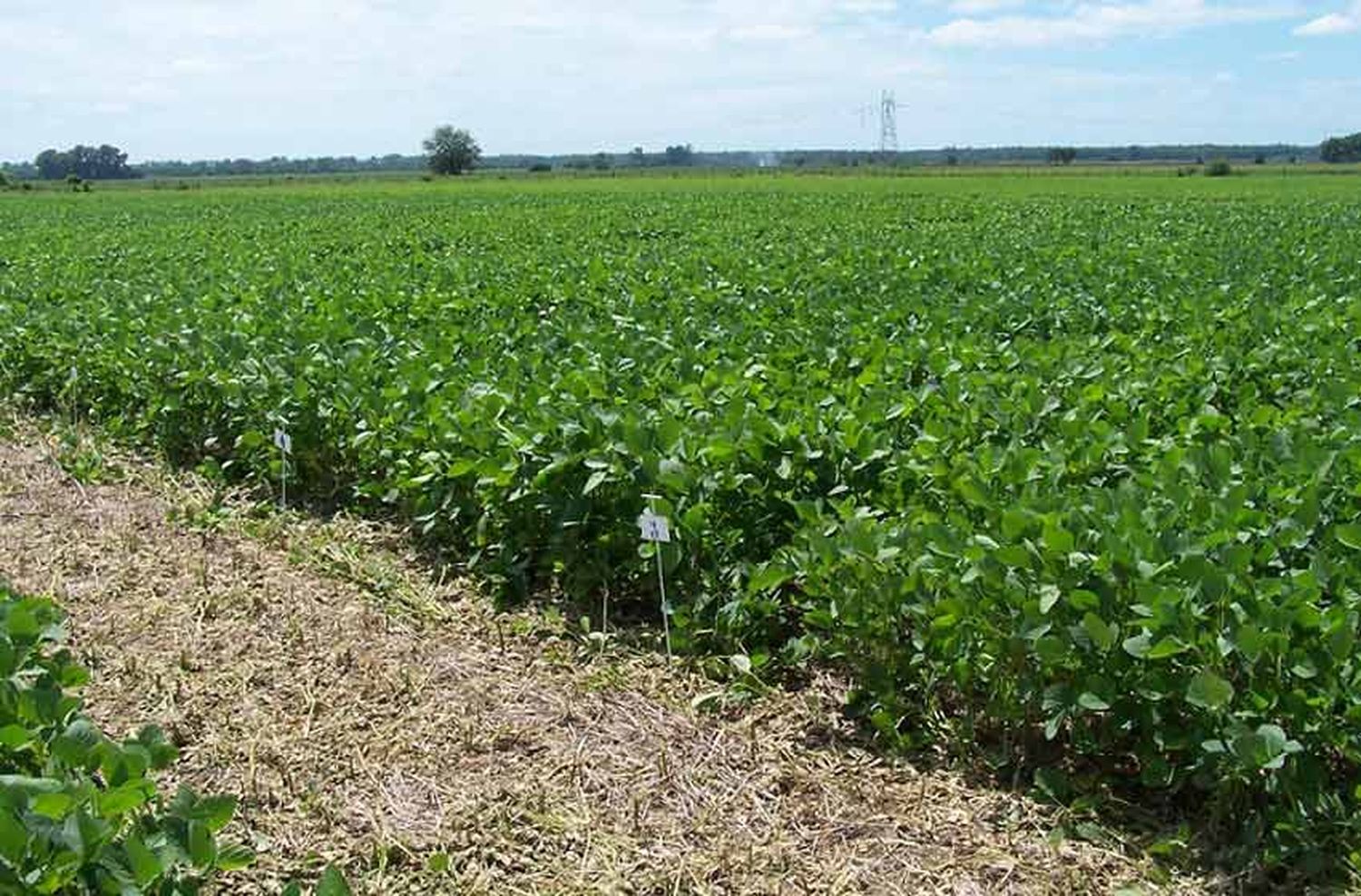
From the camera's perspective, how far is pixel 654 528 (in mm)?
4203

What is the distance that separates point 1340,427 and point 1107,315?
4.05 m

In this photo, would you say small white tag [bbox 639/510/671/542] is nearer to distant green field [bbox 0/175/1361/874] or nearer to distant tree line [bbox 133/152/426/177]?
distant green field [bbox 0/175/1361/874]

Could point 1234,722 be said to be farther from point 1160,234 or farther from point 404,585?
point 1160,234

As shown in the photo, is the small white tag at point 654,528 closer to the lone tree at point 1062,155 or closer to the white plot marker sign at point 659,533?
the white plot marker sign at point 659,533

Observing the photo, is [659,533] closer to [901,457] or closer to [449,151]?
[901,457]

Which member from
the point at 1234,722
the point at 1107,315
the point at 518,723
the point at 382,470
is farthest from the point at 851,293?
the point at 1234,722

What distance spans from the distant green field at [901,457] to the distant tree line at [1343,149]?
102341mm

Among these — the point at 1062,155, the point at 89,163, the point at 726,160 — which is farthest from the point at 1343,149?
the point at 89,163

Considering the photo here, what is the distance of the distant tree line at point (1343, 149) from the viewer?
99000mm

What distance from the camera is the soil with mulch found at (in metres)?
3.09

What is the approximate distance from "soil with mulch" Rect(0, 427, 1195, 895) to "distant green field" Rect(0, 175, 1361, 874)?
0.28m

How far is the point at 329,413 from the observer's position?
6.23 metres

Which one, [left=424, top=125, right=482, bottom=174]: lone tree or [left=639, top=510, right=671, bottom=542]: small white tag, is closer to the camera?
[left=639, top=510, right=671, bottom=542]: small white tag

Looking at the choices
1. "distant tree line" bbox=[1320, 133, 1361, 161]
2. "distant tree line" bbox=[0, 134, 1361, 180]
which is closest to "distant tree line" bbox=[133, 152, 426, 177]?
"distant tree line" bbox=[0, 134, 1361, 180]
